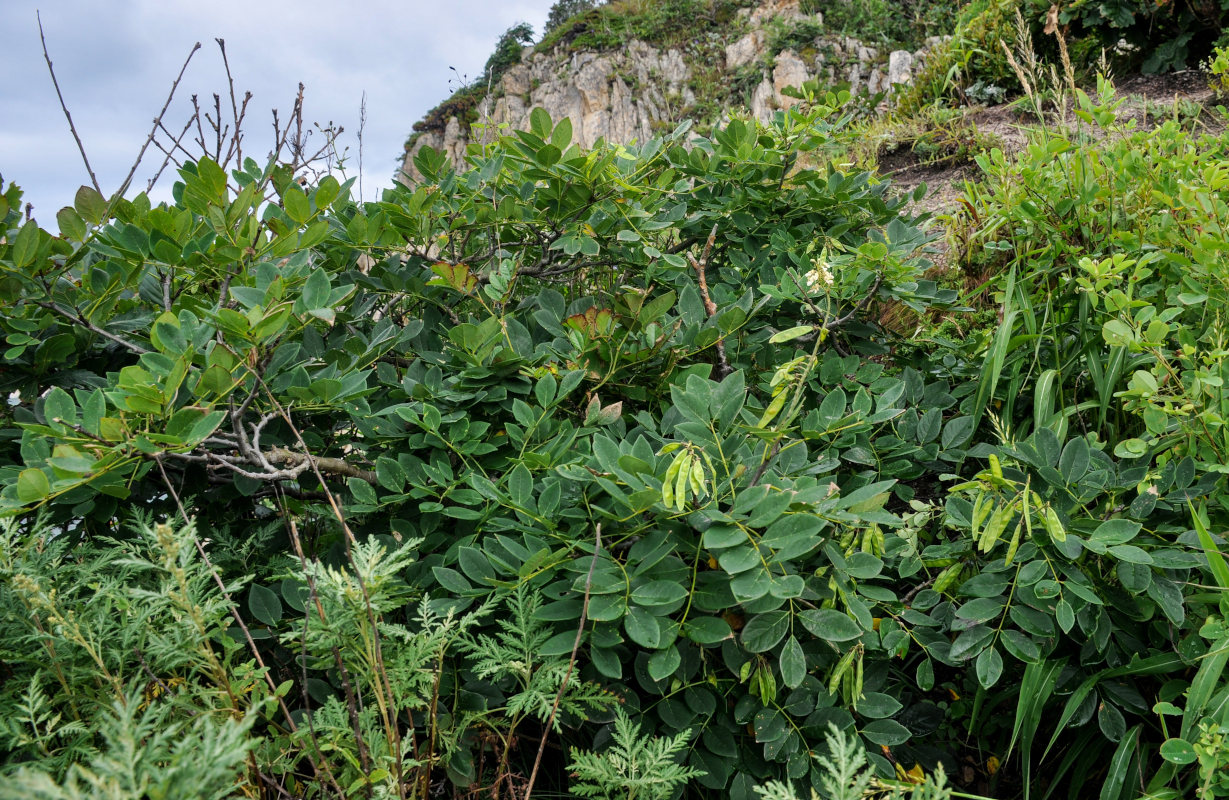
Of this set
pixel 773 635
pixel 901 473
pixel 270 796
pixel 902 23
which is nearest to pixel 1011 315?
pixel 901 473

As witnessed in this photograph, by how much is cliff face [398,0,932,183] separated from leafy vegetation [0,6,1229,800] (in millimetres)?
14662

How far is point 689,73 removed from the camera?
964 inches

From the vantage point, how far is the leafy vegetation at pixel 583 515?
1.04 metres

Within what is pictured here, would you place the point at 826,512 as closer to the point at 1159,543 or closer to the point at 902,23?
the point at 1159,543

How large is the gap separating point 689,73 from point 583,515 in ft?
86.6

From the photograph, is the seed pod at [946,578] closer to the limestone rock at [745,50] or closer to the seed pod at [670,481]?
the seed pod at [670,481]

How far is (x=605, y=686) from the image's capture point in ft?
4.00

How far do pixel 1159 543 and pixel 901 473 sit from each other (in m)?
0.48

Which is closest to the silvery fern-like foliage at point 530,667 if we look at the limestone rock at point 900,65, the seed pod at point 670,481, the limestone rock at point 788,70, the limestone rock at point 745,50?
the seed pod at point 670,481

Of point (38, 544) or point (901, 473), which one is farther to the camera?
point (901, 473)

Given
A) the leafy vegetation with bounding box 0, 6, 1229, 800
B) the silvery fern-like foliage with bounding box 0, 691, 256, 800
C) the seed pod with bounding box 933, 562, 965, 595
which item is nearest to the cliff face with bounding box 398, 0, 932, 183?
the leafy vegetation with bounding box 0, 6, 1229, 800

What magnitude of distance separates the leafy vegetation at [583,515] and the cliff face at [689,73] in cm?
1466

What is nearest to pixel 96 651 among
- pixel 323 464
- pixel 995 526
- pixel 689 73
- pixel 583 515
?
pixel 323 464

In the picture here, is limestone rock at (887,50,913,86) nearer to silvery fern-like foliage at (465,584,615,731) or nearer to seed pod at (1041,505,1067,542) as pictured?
seed pod at (1041,505,1067,542)
